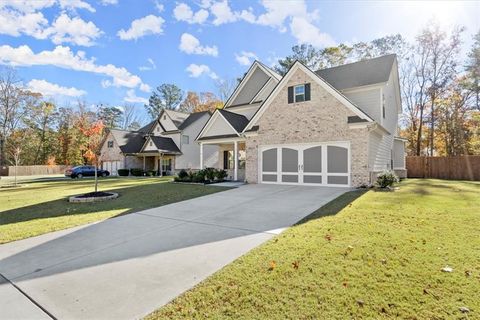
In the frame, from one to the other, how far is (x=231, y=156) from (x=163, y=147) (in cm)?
1149

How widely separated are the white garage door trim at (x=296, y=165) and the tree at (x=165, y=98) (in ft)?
137

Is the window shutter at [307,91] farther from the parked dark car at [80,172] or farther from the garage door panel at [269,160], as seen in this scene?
the parked dark car at [80,172]

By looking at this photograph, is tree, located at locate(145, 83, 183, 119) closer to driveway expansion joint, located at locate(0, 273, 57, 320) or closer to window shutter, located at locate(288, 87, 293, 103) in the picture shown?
window shutter, located at locate(288, 87, 293, 103)

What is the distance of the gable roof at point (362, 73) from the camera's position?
1600cm

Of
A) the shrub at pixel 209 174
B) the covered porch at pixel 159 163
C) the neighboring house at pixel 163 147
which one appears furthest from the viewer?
the covered porch at pixel 159 163

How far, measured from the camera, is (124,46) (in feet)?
80.3

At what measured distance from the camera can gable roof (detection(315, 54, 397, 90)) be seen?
1600cm

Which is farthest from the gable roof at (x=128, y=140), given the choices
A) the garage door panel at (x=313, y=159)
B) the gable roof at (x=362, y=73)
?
the gable roof at (x=362, y=73)

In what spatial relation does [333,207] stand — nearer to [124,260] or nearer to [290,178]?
[124,260]

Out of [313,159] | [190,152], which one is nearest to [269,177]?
[313,159]

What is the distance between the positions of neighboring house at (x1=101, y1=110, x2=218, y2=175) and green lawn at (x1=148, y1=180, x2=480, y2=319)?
25.0m

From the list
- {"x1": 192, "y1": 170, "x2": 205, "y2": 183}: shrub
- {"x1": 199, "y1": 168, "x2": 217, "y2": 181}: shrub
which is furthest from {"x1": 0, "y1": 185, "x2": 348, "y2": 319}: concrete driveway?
{"x1": 199, "y1": 168, "x2": 217, "y2": 181}: shrub

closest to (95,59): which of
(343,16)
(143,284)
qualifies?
(343,16)

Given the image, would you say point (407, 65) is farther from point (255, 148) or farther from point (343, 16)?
point (255, 148)
